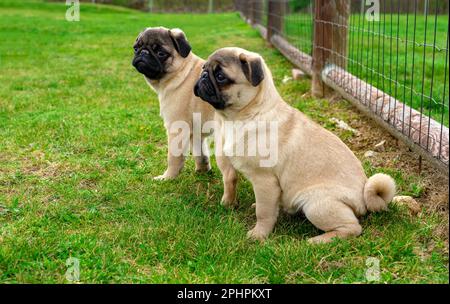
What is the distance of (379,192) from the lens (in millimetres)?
3717

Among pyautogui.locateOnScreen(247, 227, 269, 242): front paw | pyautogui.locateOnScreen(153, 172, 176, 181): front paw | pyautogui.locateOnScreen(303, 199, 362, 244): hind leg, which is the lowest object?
pyautogui.locateOnScreen(247, 227, 269, 242): front paw

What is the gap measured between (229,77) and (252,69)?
0.17 m

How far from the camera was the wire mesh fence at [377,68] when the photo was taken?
443 cm

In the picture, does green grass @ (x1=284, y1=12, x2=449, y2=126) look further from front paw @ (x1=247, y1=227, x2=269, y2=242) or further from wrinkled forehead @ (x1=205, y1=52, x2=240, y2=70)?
front paw @ (x1=247, y1=227, x2=269, y2=242)

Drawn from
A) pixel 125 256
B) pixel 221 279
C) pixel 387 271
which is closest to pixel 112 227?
pixel 125 256

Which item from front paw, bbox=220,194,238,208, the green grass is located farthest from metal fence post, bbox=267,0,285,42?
front paw, bbox=220,194,238,208

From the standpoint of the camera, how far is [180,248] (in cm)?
344

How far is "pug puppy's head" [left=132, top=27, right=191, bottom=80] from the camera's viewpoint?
15.1 ft

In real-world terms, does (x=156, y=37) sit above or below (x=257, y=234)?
above

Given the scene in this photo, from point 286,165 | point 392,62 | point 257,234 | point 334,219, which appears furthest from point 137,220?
point 392,62

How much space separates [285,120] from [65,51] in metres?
10.4

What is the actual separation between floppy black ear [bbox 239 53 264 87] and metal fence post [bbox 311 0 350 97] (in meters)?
3.91

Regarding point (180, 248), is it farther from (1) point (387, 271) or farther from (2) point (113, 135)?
(2) point (113, 135)

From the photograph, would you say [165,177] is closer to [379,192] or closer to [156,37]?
[156,37]
